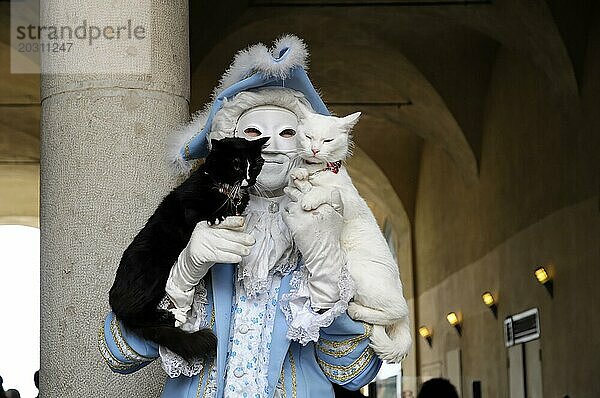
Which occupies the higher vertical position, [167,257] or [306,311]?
[167,257]

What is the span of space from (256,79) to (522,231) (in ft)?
31.9

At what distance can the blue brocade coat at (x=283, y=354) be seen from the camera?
3.08 m

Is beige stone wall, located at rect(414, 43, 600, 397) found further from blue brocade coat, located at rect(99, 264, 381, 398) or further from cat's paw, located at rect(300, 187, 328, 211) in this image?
cat's paw, located at rect(300, 187, 328, 211)

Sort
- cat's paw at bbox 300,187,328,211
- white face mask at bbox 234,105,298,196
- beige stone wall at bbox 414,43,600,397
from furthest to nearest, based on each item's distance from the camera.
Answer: beige stone wall at bbox 414,43,600,397, white face mask at bbox 234,105,298,196, cat's paw at bbox 300,187,328,211

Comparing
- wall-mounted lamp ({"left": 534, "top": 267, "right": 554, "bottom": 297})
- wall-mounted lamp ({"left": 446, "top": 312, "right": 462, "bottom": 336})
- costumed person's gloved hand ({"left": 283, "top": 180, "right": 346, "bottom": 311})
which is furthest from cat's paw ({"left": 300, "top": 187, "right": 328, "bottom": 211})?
wall-mounted lamp ({"left": 446, "top": 312, "right": 462, "bottom": 336})

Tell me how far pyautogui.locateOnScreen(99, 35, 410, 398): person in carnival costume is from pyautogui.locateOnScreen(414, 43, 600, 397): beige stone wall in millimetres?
7358

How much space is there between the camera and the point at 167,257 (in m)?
3.06

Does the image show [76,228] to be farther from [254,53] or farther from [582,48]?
[582,48]

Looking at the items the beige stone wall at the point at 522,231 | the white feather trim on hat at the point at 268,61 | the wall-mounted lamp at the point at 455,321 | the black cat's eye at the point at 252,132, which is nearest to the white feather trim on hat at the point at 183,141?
the white feather trim on hat at the point at 268,61

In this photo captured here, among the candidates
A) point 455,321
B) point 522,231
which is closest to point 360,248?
point 522,231

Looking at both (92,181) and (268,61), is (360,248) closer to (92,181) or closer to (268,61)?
(268,61)

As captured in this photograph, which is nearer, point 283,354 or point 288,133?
point 283,354

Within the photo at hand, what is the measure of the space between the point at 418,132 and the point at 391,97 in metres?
0.83

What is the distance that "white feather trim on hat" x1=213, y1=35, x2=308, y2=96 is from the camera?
10.7 feet
